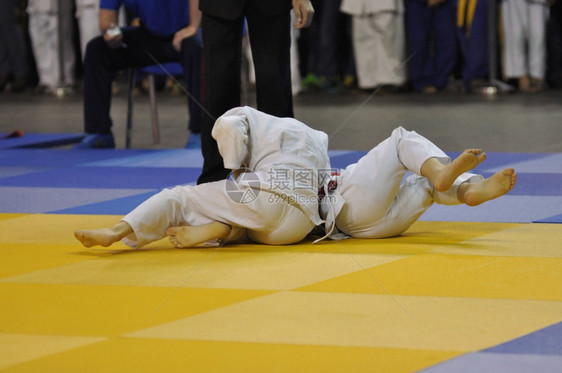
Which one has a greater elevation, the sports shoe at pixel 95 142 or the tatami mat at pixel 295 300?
the tatami mat at pixel 295 300

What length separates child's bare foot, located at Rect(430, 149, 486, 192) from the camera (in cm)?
283

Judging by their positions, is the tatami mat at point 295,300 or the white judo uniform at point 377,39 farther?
the white judo uniform at point 377,39

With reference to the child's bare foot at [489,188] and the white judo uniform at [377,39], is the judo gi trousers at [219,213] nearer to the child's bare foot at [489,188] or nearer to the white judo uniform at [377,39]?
the child's bare foot at [489,188]

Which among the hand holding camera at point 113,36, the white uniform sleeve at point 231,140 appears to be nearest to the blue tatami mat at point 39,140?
the hand holding camera at point 113,36

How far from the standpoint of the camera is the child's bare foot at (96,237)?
2932mm

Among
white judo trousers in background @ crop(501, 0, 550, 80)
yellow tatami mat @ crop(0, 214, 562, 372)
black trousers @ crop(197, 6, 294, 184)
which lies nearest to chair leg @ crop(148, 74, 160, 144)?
black trousers @ crop(197, 6, 294, 184)

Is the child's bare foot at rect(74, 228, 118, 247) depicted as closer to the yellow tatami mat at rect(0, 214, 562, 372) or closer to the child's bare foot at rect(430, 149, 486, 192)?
the yellow tatami mat at rect(0, 214, 562, 372)

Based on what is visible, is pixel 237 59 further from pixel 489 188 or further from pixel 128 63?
pixel 128 63

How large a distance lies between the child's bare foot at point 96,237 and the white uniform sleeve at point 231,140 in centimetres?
43

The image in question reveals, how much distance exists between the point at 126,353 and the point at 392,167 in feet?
4.24

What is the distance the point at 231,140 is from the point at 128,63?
10.2 ft

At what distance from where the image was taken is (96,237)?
2941 mm

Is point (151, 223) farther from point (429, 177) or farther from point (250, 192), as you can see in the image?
point (429, 177)

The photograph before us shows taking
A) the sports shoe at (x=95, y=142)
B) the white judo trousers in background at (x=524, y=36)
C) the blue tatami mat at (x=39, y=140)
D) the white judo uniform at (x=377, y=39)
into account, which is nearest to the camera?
the sports shoe at (x=95, y=142)
